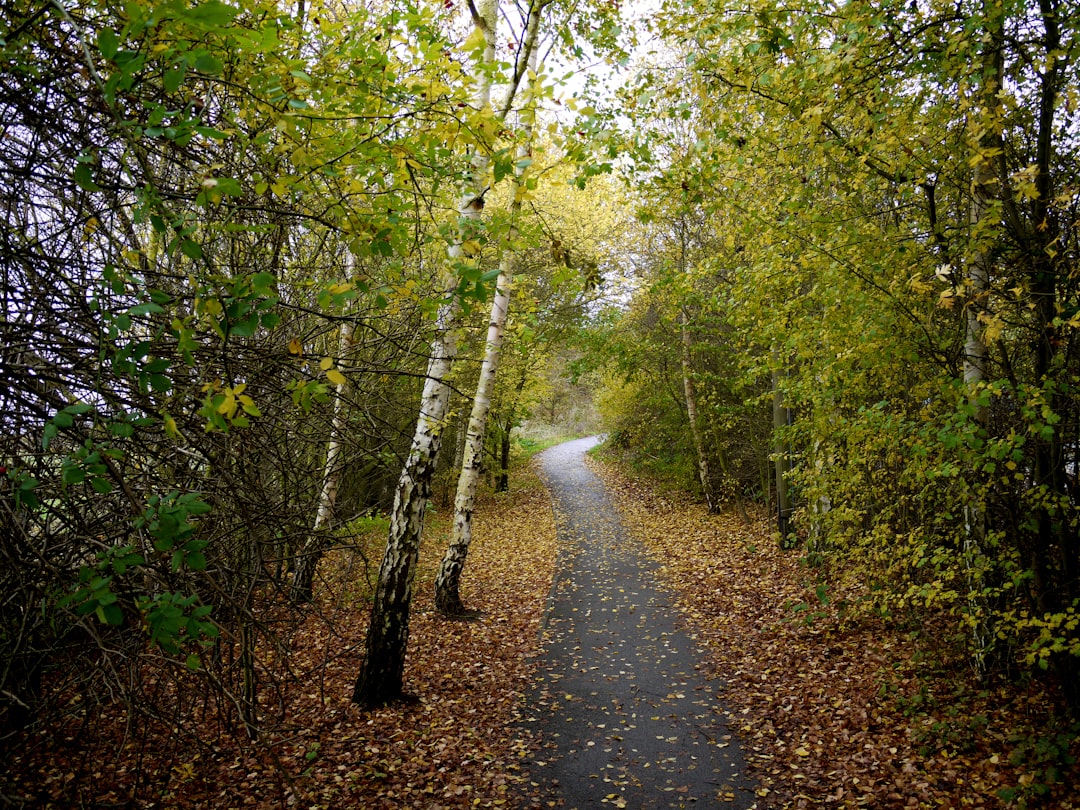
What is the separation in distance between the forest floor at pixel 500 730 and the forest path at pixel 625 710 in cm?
24

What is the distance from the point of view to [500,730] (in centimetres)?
604

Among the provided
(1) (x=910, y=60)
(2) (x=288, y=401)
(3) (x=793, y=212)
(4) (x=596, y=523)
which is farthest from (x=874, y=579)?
(4) (x=596, y=523)

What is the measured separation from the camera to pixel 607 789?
16.3 feet

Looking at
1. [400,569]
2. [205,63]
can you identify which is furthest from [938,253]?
[400,569]

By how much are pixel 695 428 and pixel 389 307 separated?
11429 millimetres

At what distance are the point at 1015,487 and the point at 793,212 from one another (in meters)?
2.96

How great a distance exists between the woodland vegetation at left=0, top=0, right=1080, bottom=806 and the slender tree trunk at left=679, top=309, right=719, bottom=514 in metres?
6.17

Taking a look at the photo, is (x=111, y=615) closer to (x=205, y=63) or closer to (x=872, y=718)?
(x=205, y=63)

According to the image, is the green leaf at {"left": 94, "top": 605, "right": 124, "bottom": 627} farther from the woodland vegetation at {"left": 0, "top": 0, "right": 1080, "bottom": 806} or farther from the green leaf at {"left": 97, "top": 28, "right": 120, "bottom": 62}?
the green leaf at {"left": 97, "top": 28, "right": 120, "bottom": 62}

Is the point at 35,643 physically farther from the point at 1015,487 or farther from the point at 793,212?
the point at 1015,487

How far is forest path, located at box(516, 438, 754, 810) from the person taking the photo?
4.95m

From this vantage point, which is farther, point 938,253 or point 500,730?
point 500,730

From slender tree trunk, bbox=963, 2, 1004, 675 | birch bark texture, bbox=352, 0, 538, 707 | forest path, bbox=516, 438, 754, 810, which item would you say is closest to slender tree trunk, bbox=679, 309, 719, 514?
forest path, bbox=516, 438, 754, 810

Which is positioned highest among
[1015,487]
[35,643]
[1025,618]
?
[1015,487]
